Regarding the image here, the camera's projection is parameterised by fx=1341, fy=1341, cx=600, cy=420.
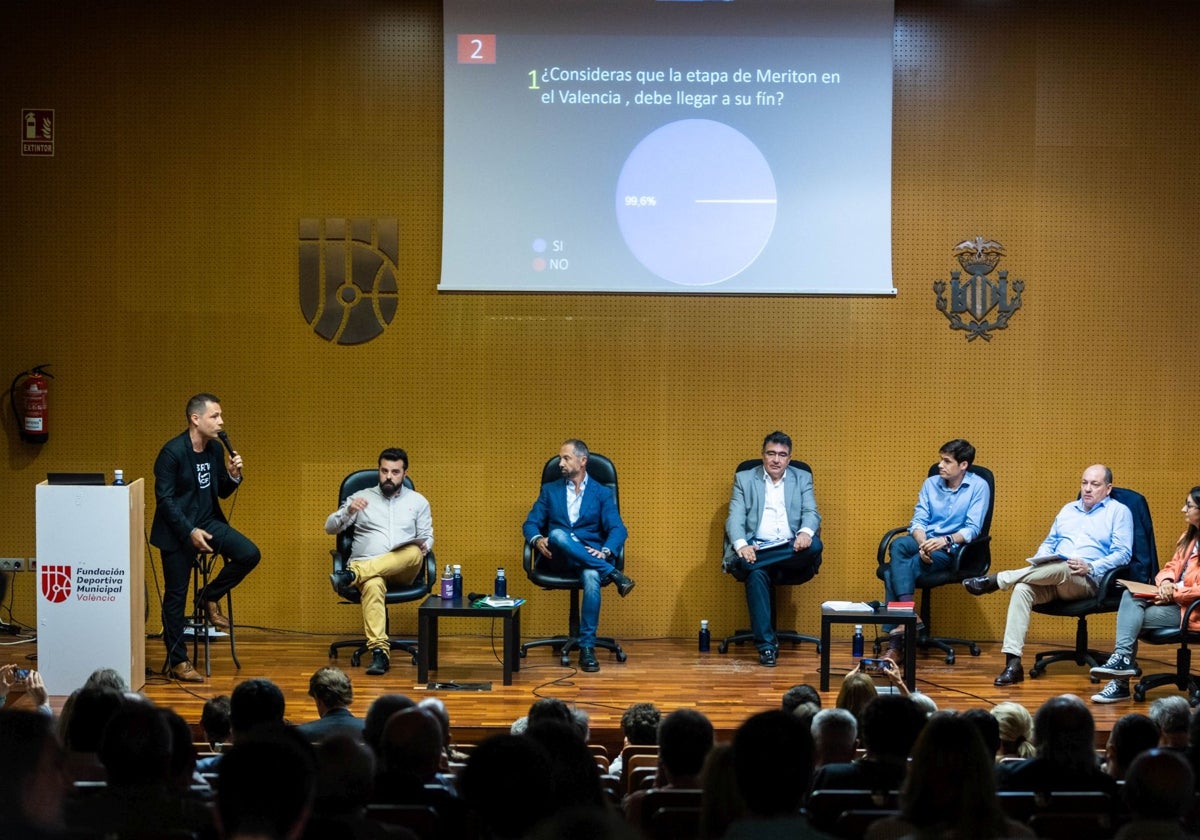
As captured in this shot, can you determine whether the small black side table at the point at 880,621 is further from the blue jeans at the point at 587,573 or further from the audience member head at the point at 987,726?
the audience member head at the point at 987,726

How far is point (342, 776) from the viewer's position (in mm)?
2840

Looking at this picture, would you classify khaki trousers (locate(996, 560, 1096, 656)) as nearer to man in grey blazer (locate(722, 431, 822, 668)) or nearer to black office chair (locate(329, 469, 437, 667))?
man in grey blazer (locate(722, 431, 822, 668))

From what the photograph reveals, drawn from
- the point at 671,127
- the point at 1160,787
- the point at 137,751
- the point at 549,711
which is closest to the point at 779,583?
the point at 671,127

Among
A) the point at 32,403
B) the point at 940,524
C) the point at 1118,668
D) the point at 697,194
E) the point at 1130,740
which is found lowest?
the point at 1118,668

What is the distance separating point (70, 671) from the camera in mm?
6113

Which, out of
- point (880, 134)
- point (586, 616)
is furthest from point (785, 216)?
point (586, 616)

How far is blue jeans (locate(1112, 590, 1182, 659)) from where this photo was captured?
20.9ft

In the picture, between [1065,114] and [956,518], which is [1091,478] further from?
[1065,114]

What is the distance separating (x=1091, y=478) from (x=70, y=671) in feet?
16.6

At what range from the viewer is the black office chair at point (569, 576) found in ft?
23.2

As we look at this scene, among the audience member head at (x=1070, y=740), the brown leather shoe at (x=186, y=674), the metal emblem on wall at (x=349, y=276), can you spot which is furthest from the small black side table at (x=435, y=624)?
the audience member head at (x=1070, y=740)

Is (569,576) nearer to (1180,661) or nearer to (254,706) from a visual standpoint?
(1180,661)

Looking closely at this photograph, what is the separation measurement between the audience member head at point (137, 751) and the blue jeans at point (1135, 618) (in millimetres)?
4974

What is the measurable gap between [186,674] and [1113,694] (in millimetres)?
4442
